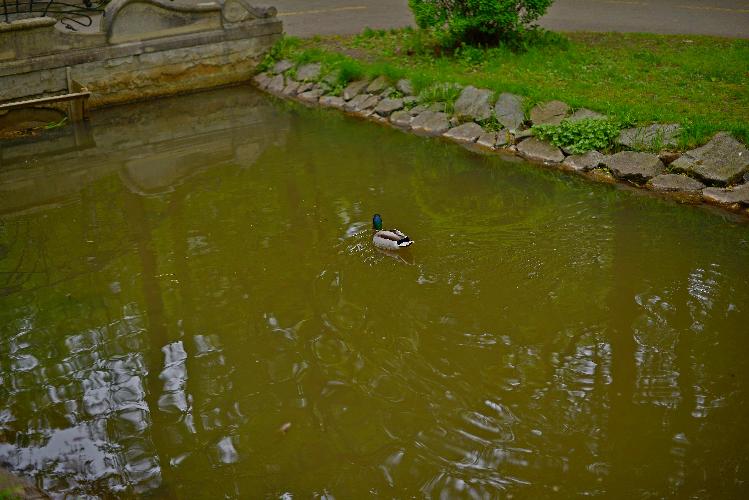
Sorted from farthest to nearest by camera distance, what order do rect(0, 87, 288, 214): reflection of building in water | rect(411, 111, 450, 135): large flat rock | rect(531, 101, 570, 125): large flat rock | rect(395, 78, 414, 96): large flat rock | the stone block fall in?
rect(395, 78, 414, 96): large flat rock
rect(411, 111, 450, 135): large flat rock
the stone block
rect(531, 101, 570, 125): large flat rock
rect(0, 87, 288, 214): reflection of building in water

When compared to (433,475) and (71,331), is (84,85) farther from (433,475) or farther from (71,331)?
Result: (433,475)

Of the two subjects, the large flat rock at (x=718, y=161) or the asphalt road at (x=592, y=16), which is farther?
the asphalt road at (x=592, y=16)

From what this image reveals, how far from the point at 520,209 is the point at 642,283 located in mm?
2154

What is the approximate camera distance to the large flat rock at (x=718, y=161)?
926 centimetres

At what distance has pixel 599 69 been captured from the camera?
1268cm

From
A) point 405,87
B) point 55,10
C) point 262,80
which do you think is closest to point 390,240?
point 405,87

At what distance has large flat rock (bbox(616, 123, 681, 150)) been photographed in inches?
390

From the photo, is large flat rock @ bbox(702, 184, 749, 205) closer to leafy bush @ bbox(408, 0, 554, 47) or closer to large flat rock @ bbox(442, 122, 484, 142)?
large flat rock @ bbox(442, 122, 484, 142)

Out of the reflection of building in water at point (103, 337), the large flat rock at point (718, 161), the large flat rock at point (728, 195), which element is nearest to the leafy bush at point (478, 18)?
the reflection of building in water at point (103, 337)

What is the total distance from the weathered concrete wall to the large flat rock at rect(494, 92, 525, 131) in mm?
6043

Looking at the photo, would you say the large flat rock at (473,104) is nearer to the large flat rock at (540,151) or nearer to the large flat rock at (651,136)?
the large flat rock at (540,151)

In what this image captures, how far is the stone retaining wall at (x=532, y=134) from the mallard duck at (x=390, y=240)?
3.58 metres

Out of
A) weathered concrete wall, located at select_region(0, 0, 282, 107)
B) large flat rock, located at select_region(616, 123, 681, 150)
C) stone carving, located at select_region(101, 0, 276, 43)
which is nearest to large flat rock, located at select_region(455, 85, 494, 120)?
large flat rock, located at select_region(616, 123, 681, 150)

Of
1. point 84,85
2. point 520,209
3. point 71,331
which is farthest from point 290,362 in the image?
point 84,85
